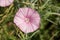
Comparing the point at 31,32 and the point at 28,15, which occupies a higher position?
the point at 28,15

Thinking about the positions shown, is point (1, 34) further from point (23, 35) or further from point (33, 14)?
point (33, 14)

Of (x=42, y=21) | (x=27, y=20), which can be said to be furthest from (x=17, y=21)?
(x=42, y=21)

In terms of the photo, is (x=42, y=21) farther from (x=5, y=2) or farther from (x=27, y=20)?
(x=5, y=2)

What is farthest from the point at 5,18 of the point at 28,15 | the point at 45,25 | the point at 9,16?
the point at 45,25

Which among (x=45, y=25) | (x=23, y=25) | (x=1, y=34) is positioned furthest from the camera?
(x=45, y=25)

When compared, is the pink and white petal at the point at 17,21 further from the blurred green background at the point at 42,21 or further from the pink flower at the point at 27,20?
the blurred green background at the point at 42,21

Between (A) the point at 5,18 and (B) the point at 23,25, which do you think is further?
(A) the point at 5,18

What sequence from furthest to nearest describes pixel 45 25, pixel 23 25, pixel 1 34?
1. pixel 45 25
2. pixel 1 34
3. pixel 23 25

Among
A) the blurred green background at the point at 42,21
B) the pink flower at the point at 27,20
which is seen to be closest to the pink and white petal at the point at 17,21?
the pink flower at the point at 27,20
